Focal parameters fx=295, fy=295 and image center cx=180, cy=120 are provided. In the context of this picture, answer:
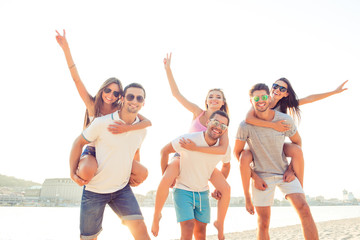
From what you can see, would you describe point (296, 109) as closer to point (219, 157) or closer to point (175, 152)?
point (219, 157)

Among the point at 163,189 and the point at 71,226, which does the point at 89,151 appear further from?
the point at 71,226

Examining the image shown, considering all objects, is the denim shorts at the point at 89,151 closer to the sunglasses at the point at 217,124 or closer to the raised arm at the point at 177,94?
the sunglasses at the point at 217,124

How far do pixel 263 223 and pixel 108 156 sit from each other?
115 inches

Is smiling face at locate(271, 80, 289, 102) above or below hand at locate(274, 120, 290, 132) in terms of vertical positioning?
above

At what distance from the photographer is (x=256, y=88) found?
536 centimetres

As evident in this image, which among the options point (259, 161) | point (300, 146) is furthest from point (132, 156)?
point (300, 146)

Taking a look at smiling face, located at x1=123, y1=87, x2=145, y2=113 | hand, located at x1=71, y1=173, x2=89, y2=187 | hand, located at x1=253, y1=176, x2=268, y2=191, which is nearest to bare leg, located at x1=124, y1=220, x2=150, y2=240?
hand, located at x1=71, y1=173, x2=89, y2=187

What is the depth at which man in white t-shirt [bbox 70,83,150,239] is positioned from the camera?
434cm

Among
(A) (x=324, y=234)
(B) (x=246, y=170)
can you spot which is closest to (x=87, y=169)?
(B) (x=246, y=170)

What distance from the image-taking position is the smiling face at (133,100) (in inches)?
184

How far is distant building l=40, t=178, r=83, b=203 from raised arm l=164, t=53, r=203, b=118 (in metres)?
132

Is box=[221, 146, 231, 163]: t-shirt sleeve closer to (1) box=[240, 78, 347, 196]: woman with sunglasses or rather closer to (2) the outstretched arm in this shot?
(1) box=[240, 78, 347, 196]: woman with sunglasses

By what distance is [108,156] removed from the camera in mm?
4434

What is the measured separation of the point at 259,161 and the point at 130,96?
2605mm
